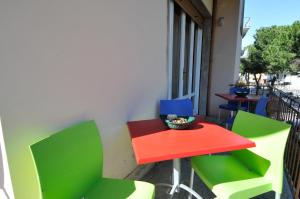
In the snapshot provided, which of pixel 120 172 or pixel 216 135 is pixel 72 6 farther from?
pixel 120 172

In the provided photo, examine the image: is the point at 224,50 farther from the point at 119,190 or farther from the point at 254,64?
the point at 254,64

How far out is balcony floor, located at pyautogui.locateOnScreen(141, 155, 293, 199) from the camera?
1802mm

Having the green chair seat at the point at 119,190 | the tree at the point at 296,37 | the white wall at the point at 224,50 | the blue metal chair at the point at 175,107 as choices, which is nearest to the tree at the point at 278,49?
the tree at the point at 296,37

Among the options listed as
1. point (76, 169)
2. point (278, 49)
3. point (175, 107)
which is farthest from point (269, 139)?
point (278, 49)

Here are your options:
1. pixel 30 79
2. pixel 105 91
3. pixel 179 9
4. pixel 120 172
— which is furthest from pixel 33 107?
pixel 179 9

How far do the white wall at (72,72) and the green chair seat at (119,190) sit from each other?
32cm

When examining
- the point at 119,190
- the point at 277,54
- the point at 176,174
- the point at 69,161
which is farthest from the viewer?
the point at 277,54

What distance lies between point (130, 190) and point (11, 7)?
43.5 inches

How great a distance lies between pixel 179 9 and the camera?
317 cm

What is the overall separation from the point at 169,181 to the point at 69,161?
1.37 metres

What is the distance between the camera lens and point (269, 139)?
1.37 meters

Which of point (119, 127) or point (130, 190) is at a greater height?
point (119, 127)

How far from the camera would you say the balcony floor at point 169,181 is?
180 cm

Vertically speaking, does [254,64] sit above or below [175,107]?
above
